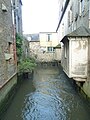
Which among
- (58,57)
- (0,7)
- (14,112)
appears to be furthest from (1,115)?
(58,57)

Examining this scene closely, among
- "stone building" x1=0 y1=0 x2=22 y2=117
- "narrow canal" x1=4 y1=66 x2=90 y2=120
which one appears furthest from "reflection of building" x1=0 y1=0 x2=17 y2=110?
"narrow canal" x1=4 y1=66 x2=90 y2=120

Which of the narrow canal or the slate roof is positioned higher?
the slate roof

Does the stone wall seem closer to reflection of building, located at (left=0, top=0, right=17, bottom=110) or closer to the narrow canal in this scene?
reflection of building, located at (left=0, top=0, right=17, bottom=110)

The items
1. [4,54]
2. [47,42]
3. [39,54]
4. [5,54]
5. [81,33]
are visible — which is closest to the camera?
[81,33]

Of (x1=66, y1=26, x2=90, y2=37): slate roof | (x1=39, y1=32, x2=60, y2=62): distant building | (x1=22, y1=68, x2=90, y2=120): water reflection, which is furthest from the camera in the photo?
(x1=39, y1=32, x2=60, y2=62): distant building

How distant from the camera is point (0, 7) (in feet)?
30.0

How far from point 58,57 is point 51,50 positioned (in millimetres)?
5392

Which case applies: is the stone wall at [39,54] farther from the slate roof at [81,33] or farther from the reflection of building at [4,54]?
the slate roof at [81,33]

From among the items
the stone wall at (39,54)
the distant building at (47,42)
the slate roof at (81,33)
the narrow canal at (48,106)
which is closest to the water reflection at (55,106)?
the narrow canal at (48,106)

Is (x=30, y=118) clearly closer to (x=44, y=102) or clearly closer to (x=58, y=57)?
(x=44, y=102)

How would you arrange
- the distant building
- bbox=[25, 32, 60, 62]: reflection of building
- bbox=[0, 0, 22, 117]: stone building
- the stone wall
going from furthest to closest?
the distant building
bbox=[25, 32, 60, 62]: reflection of building
the stone wall
bbox=[0, 0, 22, 117]: stone building

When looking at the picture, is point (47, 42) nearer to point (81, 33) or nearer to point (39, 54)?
point (39, 54)

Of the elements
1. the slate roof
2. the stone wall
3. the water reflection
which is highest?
the slate roof

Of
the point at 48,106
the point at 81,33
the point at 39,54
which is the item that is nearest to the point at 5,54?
the point at 48,106
